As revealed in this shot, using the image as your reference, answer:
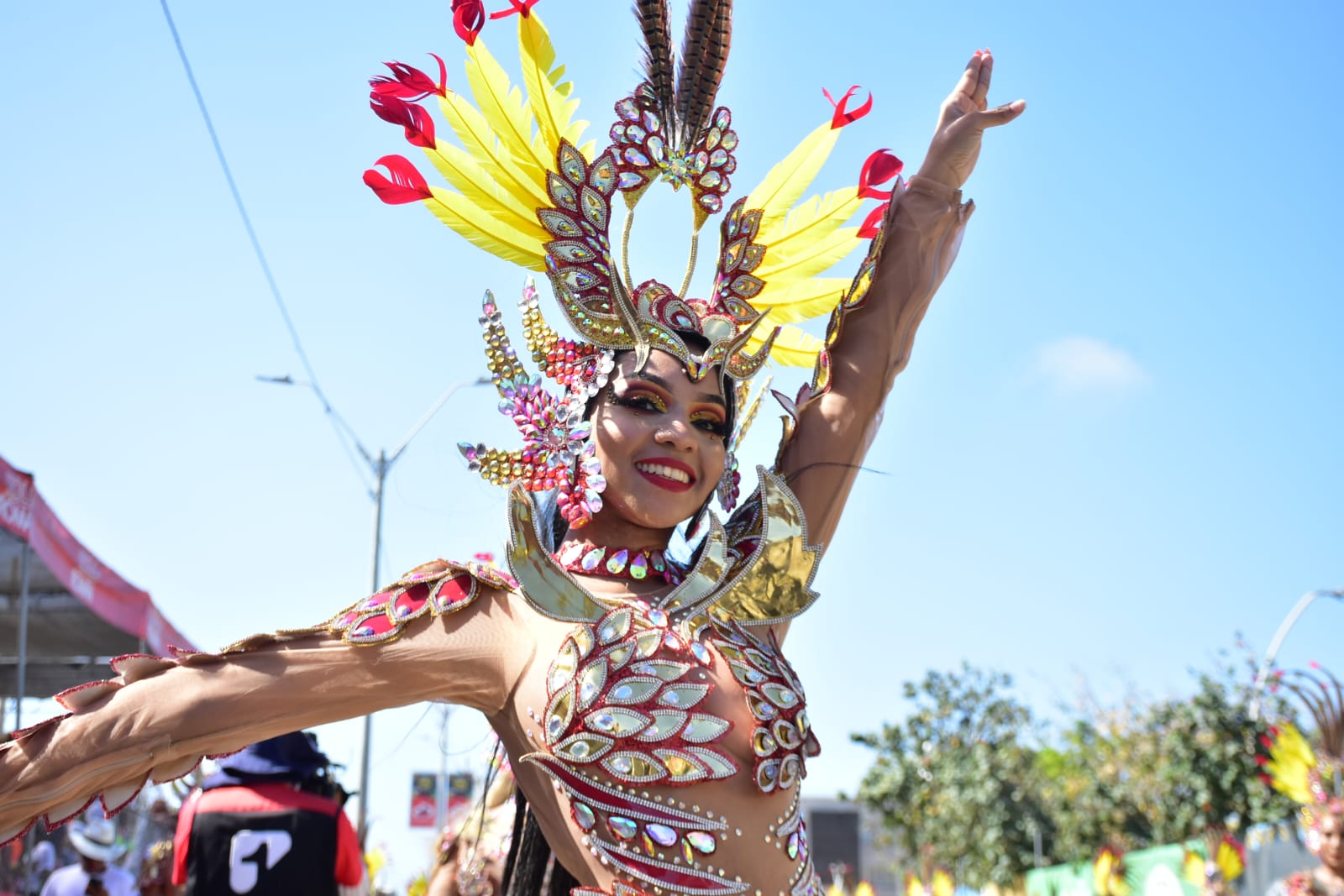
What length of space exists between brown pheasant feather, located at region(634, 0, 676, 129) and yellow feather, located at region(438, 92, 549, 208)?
1.16ft

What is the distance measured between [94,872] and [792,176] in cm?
535

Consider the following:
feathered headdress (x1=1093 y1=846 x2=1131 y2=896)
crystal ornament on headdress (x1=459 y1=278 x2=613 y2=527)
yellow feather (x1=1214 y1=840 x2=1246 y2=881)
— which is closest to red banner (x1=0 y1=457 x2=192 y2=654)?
crystal ornament on headdress (x1=459 y1=278 x2=613 y2=527)

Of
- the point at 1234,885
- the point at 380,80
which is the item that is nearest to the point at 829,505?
the point at 380,80

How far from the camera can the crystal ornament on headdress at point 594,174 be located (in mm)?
2936

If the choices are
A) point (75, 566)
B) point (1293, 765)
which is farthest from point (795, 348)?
point (75, 566)

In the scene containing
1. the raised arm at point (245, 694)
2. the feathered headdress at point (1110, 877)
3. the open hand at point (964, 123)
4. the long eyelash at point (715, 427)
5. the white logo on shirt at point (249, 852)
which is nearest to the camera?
the raised arm at point (245, 694)

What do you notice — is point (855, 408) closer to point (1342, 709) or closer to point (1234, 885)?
point (1342, 709)

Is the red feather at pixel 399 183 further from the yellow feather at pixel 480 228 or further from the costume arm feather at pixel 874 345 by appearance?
the costume arm feather at pixel 874 345

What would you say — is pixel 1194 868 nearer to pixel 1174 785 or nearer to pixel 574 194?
pixel 1174 785

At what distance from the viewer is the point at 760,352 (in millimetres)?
3053

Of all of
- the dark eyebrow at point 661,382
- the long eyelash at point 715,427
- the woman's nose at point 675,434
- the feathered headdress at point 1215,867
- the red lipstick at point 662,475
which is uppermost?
the feathered headdress at point 1215,867

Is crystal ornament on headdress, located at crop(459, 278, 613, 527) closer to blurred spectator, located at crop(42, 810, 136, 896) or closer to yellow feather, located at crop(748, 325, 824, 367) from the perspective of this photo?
yellow feather, located at crop(748, 325, 824, 367)

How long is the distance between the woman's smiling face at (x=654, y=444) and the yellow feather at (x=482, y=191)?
41 centimetres

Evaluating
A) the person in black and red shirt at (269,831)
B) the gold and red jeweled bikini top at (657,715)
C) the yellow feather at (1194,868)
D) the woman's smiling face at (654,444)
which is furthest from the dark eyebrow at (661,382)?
the yellow feather at (1194,868)
